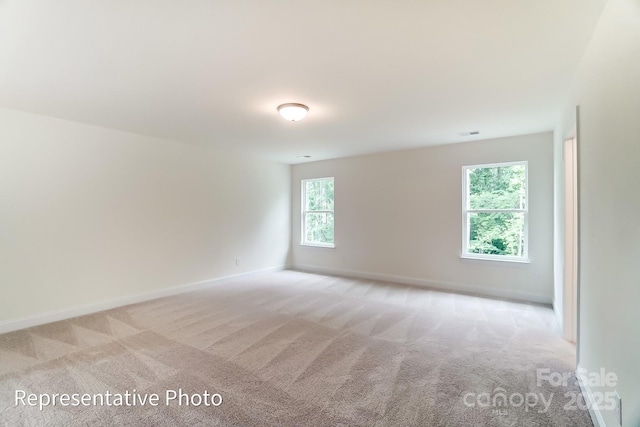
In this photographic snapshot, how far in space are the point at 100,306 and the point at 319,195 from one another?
170 inches

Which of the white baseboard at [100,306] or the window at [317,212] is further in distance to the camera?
the window at [317,212]

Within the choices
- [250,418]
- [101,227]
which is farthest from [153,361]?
[101,227]

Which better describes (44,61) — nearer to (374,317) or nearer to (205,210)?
(205,210)

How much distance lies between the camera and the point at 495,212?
178 inches

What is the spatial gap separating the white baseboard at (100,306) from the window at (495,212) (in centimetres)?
433

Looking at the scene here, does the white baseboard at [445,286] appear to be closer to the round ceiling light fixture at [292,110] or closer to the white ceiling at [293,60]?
the white ceiling at [293,60]

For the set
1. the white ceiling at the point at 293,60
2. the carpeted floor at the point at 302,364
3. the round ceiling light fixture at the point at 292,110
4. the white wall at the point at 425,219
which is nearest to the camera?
the white ceiling at the point at 293,60

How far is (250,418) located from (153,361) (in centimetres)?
121

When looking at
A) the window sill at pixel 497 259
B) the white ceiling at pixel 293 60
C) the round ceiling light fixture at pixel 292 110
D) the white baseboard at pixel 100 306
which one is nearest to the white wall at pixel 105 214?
the white baseboard at pixel 100 306

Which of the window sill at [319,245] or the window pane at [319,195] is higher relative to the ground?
the window pane at [319,195]

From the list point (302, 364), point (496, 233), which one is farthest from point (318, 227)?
point (302, 364)

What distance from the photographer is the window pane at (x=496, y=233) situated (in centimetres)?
436

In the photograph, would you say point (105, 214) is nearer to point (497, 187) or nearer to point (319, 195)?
point (319, 195)

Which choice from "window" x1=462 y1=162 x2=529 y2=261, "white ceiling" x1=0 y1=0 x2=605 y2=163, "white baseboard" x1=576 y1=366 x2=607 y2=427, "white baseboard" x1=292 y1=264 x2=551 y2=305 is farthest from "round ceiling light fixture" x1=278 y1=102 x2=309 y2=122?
"white baseboard" x1=292 y1=264 x2=551 y2=305
